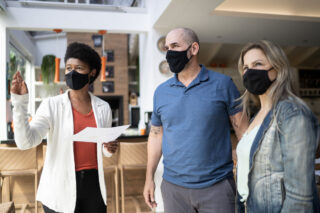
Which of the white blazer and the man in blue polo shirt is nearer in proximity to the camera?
the man in blue polo shirt

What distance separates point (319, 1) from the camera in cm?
413

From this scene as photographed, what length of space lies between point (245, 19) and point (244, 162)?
3.52 m

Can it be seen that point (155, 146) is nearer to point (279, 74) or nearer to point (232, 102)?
point (232, 102)

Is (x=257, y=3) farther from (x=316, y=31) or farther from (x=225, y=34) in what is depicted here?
(x=316, y=31)

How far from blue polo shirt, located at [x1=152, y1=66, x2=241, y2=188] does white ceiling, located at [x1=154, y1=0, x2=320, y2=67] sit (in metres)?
2.19

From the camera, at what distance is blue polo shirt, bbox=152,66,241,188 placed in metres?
1.44

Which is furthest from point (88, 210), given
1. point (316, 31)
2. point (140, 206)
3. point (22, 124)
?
point (316, 31)

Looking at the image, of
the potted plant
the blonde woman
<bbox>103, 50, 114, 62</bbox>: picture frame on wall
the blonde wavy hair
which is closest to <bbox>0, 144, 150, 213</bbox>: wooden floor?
the potted plant

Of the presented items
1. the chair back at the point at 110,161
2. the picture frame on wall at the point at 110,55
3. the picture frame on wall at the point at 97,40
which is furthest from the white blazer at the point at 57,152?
the picture frame on wall at the point at 97,40

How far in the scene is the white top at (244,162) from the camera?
1.17m

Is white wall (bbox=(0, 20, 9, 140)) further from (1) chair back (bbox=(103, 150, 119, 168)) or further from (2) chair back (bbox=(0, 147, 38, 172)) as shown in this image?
(1) chair back (bbox=(103, 150, 119, 168))

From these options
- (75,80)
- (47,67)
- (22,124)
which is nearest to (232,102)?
(75,80)

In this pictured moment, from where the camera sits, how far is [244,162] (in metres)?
1.19

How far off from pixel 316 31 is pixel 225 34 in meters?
1.66
